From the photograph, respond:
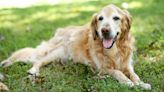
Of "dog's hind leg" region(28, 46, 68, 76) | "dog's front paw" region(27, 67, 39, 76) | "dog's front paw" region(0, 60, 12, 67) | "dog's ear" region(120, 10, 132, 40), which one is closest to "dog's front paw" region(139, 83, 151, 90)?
"dog's ear" region(120, 10, 132, 40)

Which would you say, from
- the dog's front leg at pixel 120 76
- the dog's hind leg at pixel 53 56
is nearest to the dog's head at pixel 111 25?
the dog's front leg at pixel 120 76

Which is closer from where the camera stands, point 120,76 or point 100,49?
point 120,76

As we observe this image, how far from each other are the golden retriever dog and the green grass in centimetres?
16

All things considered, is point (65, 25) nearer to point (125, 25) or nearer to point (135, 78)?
point (125, 25)

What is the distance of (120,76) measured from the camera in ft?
23.4

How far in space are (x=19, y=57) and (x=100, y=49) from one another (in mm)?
1536

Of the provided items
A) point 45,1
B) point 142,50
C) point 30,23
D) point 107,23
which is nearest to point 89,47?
point 107,23

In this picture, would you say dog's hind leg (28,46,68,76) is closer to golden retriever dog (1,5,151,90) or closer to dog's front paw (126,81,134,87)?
golden retriever dog (1,5,151,90)

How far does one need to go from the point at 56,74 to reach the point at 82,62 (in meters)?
0.56

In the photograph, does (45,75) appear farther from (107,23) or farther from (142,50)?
(142,50)

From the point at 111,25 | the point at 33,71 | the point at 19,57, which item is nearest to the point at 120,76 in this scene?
the point at 111,25

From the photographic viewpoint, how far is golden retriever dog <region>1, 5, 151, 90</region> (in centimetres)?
713

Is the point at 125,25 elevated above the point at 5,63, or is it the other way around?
the point at 125,25

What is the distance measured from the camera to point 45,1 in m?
13.5
